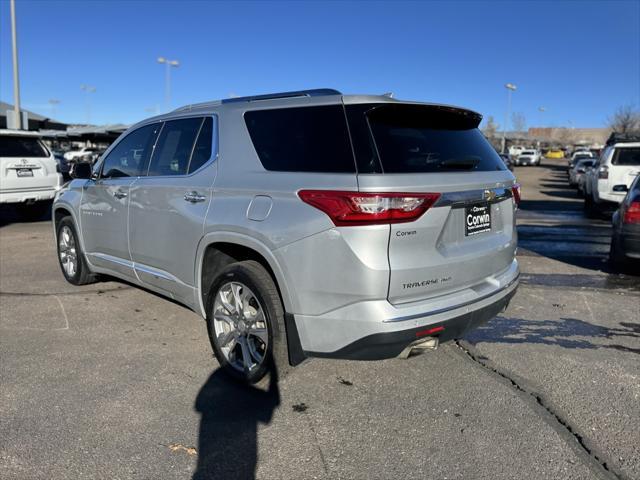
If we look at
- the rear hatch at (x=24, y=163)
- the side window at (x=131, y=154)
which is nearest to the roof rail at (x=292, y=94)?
the side window at (x=131, y=154)

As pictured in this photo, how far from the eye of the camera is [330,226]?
2977 millimetres

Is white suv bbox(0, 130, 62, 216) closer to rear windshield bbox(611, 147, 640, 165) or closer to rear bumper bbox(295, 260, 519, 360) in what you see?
rear bumper bbox(295, 260, 519, 360)

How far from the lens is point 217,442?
9.91 ft

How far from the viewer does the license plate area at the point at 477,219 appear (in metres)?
3.32

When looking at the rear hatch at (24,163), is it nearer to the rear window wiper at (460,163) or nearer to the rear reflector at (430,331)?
the rear window wiper at (460,163)

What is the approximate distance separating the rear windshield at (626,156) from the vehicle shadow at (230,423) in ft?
40.1

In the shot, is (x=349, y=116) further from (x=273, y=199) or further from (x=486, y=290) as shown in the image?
(x=486, y=290)

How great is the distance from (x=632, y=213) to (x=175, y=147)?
5.62 m

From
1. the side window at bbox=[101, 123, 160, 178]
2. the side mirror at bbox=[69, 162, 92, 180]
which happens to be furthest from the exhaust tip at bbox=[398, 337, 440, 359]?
the side mirror at bbox=[69, 162, 92, 180]

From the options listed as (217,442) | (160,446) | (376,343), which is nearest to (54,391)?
(160,446)

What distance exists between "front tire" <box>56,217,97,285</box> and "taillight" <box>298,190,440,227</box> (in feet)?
12.7

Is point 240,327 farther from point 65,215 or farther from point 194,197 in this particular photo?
point 65,215

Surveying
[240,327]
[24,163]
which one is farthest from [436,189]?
[24,163]

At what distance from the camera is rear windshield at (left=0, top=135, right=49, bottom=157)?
1054cm
